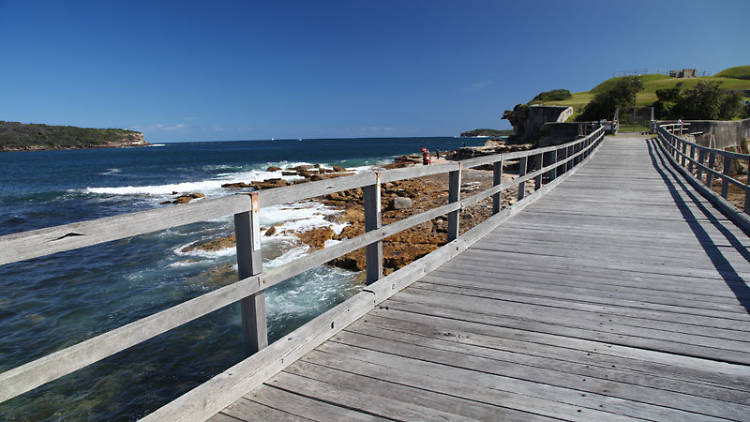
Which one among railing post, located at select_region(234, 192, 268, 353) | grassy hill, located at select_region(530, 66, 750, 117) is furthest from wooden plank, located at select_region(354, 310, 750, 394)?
grassy hill, located at select_region(530, 66, 750, 117)

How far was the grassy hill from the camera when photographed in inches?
2534

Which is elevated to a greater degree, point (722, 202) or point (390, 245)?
point (722, 202)

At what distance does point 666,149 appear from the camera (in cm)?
2267

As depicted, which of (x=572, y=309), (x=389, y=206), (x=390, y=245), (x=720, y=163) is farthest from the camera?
(x=720, y=163)

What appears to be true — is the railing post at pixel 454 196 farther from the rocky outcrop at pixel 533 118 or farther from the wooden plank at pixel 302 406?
the rocky outcrop at pixel 533 118

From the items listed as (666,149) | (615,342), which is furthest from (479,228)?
(666,149)

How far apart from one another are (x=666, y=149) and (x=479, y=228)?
21.2m

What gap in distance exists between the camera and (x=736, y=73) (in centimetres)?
9850

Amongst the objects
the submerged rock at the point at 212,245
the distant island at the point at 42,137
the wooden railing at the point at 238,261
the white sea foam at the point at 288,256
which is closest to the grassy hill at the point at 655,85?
the white sea foam at the point at 288,256

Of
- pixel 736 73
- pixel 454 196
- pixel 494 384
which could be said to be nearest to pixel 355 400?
pixel 494 384

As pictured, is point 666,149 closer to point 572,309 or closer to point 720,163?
point 720,163

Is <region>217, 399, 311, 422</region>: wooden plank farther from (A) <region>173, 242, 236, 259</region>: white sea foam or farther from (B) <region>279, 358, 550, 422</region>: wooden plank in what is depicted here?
(A) <region>173, 242, 236, 259</region>: white sea foam

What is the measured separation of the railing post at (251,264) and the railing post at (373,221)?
1.24 m

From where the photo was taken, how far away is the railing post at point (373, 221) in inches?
145
